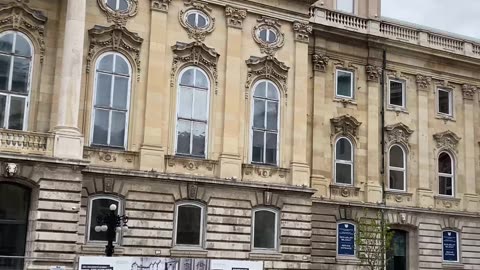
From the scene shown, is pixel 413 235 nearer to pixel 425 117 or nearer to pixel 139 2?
pixel 425 117

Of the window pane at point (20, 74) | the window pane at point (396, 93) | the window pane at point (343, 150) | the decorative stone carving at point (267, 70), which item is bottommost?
the window pane at point (343, 150)

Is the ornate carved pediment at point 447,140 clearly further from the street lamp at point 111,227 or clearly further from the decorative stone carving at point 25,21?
the decorative stone carving at point 25,21

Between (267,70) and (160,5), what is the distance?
5.31 metres

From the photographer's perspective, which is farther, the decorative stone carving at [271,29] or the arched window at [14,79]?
the decorative stone carving at [271,29]

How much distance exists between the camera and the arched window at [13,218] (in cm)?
2317

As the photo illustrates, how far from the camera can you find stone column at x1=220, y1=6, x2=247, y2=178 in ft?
90.5

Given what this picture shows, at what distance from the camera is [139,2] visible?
89.2ft

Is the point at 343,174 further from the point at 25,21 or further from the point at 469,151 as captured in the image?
the point at 25,21

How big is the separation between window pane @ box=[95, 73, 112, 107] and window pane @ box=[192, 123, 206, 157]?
3673mm

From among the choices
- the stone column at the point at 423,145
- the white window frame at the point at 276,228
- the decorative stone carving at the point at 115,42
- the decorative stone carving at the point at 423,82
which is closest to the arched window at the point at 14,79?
the decorative stone carving at the point at 115,42

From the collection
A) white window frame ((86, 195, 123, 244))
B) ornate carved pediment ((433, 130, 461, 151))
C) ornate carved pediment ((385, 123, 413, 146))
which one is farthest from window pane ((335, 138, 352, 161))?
white window frame ((86, 195, 123, 244))

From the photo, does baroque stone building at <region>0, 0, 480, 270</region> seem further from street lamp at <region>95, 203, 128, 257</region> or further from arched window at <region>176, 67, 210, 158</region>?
street lamp at <region>95, 203, 128, 257</region>

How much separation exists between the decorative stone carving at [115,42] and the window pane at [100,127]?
67.7 inches

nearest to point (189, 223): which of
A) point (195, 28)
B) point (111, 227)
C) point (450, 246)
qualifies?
point (111, 227)
